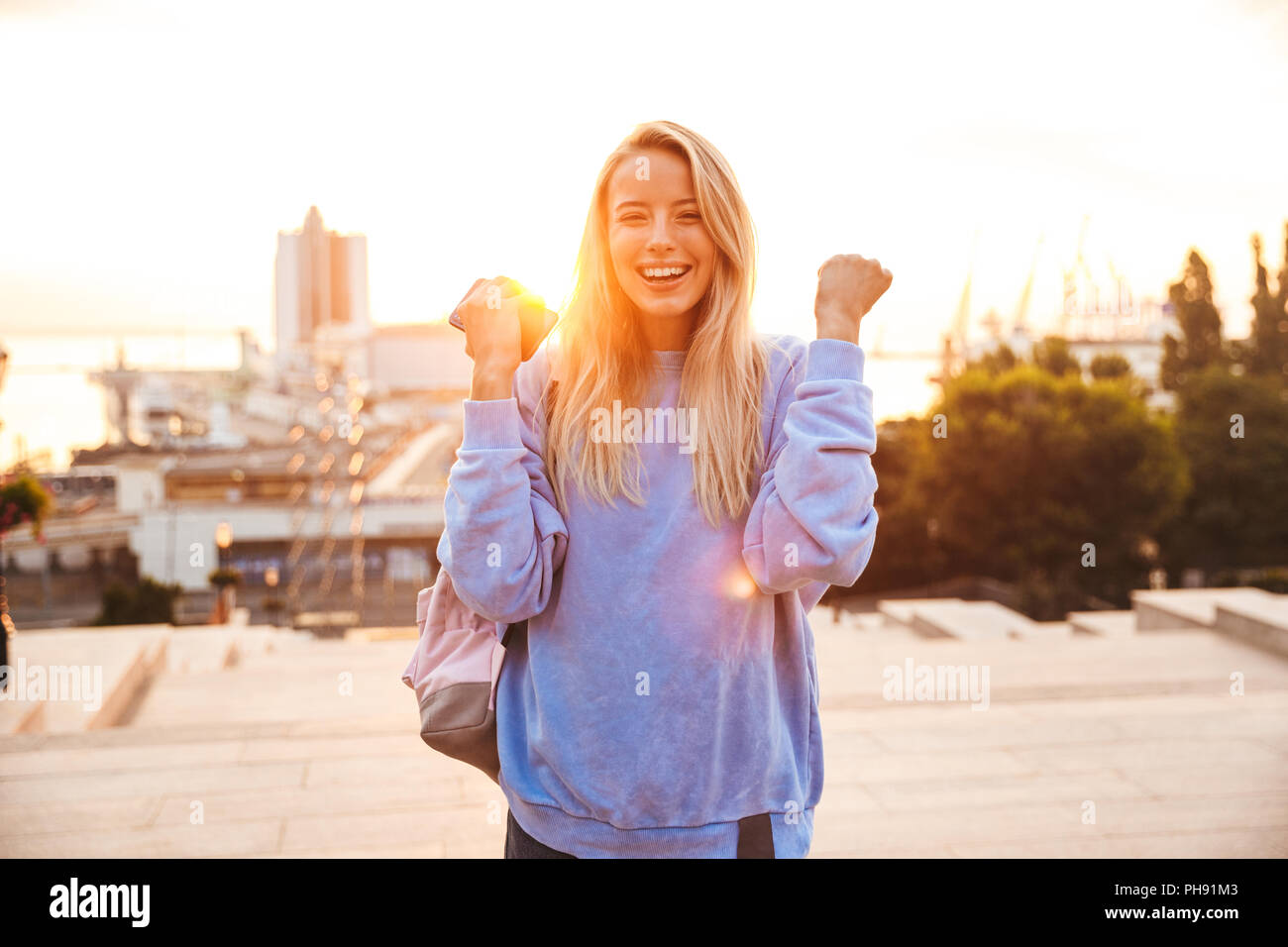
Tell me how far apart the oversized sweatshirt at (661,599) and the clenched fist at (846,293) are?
0.04 m

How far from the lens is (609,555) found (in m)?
1.40

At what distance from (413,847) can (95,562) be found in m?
43.0

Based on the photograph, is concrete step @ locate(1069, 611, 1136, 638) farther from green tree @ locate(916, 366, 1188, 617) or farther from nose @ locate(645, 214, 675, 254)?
green tree @ locate(916, 366, 1188, 617)

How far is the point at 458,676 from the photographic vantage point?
1.52m

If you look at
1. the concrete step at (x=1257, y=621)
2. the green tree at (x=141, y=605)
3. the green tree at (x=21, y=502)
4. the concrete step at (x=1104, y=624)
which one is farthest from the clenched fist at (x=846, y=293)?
the green tree at (x=141, y=605)

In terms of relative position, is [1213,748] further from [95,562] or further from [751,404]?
[95,562]

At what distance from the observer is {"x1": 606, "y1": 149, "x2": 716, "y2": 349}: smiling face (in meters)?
1.43

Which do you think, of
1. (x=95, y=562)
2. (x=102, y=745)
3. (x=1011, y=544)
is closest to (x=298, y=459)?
(x=95, y=562)

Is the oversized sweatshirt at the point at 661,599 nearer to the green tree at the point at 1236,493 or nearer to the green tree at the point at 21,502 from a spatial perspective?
the green tree at the point at 21,502

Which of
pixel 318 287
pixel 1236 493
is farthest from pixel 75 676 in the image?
pixel 318 287

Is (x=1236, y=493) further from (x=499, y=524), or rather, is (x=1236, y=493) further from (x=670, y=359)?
(x=499, y=524)
